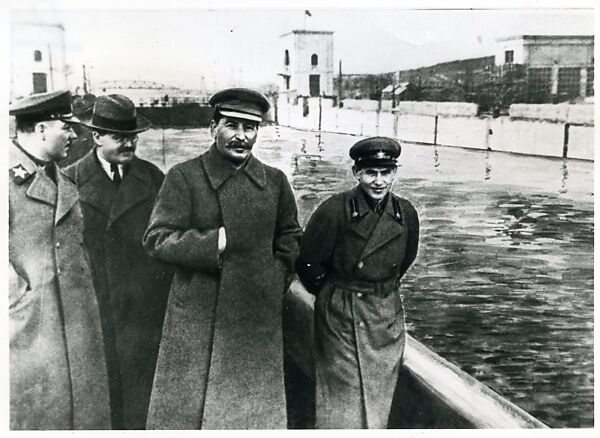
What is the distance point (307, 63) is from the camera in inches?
125

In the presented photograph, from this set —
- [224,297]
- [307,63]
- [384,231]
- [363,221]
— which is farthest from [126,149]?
[384,231]

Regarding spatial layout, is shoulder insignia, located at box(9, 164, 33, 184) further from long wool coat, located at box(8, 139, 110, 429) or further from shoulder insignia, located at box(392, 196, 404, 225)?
shoulder insignia, located at box(392, 196, 404, 225)

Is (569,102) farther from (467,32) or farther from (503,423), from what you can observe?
(503,423)

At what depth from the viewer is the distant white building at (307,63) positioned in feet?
10.2

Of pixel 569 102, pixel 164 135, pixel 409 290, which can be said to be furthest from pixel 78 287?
pixel 569 102

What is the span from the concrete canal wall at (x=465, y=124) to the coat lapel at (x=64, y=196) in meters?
1.06

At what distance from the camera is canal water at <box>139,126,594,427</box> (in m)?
3.01

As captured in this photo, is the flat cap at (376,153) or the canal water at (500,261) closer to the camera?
the flat cap at (376,153)

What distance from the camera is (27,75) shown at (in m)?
2.96

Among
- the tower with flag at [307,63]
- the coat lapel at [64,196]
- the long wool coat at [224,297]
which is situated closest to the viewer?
the long wool coat at [224,297]

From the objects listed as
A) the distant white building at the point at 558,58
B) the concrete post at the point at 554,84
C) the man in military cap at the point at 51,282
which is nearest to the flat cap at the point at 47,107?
the man in military cap at the point at 51,282

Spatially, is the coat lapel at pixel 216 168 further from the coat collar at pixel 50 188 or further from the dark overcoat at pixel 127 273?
the coat collar at pixel 50 188

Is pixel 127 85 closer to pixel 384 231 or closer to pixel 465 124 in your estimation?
pixel 384 231

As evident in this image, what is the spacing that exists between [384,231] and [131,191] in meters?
1.19
